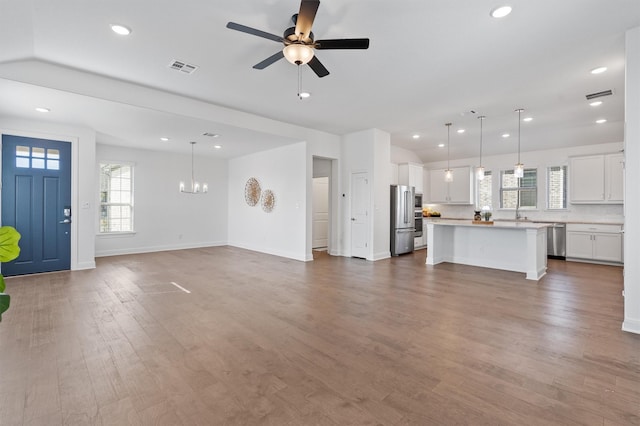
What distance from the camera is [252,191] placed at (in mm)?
8766

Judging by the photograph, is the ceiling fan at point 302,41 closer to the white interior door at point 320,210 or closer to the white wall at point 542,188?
the white interior door at point 320,210

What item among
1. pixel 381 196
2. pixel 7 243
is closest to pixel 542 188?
pixel 381 196

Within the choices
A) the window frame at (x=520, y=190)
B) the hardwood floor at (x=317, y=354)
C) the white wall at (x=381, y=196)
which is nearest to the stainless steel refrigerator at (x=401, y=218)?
the white wall at (x=381, y=196)

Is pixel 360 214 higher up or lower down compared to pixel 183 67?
lower down

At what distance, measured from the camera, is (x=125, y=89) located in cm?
445

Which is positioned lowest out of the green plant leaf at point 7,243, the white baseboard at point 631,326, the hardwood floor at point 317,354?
the hardwood floor at point 317,354

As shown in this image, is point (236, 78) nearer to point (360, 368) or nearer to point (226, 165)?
point (360, 368)

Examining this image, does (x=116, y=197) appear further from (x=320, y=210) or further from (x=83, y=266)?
(x=320, y=210)

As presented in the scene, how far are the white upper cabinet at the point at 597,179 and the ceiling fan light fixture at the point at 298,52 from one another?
25.2 feet

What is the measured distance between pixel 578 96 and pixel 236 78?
527cm

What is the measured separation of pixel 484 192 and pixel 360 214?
4.25 m

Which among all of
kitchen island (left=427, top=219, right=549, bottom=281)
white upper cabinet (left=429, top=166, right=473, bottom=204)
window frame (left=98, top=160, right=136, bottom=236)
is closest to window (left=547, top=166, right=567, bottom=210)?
white upper cabinet (left=429, top=166, right=473, bottom=204)

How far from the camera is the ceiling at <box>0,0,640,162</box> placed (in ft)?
9.39

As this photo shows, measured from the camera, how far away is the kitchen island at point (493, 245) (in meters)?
5.33
